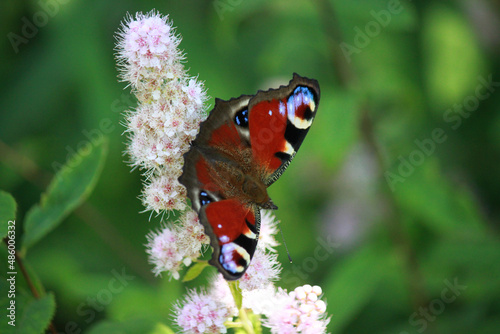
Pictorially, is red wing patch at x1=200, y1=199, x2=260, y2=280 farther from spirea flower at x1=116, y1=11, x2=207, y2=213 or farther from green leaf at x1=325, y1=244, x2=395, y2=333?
green leaf at x1=325, y1=244, x2=395, y2=333

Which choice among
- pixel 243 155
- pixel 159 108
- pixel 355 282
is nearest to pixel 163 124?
pixel 159 108

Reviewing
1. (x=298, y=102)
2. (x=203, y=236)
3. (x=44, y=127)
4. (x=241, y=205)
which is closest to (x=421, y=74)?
(x=298, y=102)

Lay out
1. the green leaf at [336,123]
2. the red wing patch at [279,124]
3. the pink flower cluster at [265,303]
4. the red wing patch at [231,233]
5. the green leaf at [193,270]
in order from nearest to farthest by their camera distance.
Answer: the red wing patch at [231,233] < the pink flower cluster at [265,303] < the green leaf at [193,270] < the red wing patch at [279,124] < the green leaf at [336,123]

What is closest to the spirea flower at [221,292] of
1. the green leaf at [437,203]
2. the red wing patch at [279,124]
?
the red wing patch at [279,124]

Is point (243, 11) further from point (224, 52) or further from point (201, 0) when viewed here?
point (201, 0)

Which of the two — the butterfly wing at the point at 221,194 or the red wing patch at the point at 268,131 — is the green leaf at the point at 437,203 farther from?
the butterfly wing at the point at 221,194
